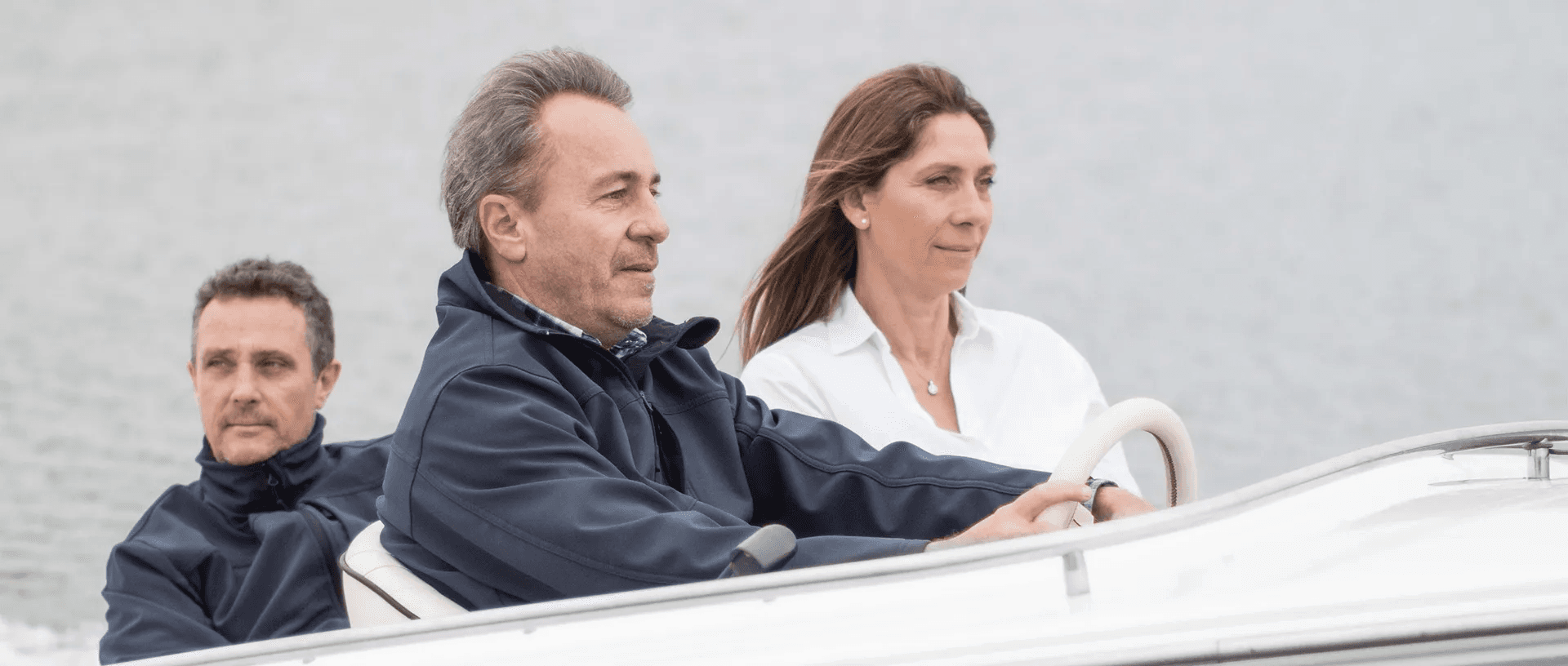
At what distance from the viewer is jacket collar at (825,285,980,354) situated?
2.67m

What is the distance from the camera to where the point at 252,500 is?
2.46m

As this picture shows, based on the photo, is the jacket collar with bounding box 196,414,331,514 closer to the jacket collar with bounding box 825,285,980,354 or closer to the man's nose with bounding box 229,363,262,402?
the man's nose with bounding box 229,363,262,402

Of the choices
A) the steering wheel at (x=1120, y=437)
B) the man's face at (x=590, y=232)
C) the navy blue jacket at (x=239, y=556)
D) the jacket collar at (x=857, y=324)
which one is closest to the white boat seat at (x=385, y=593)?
the man's face at (x=590, y=232)

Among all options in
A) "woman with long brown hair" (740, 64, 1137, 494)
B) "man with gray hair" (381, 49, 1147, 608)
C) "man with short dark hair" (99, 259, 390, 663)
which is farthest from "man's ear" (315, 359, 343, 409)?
"man with gray hair" (381, 49, 1147, 608)

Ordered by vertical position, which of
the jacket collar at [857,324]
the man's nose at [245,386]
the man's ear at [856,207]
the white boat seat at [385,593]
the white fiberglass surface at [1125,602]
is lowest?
the white fiberglass surface at [1125,602]

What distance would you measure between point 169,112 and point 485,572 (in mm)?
11430

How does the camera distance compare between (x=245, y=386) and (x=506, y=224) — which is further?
(x=245, y=386)

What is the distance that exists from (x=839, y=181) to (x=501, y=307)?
1304mm

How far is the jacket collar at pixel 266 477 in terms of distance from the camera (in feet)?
8.03

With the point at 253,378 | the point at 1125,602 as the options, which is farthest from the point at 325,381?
the point at 1125,602

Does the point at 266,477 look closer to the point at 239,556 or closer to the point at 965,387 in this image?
the point at 239,556

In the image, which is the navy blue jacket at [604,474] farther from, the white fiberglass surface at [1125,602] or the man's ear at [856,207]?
the man's ear at [856,207]

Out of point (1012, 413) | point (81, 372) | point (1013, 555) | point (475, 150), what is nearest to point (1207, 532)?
point (1013, 555)

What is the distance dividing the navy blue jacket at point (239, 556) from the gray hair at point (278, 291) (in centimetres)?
15
